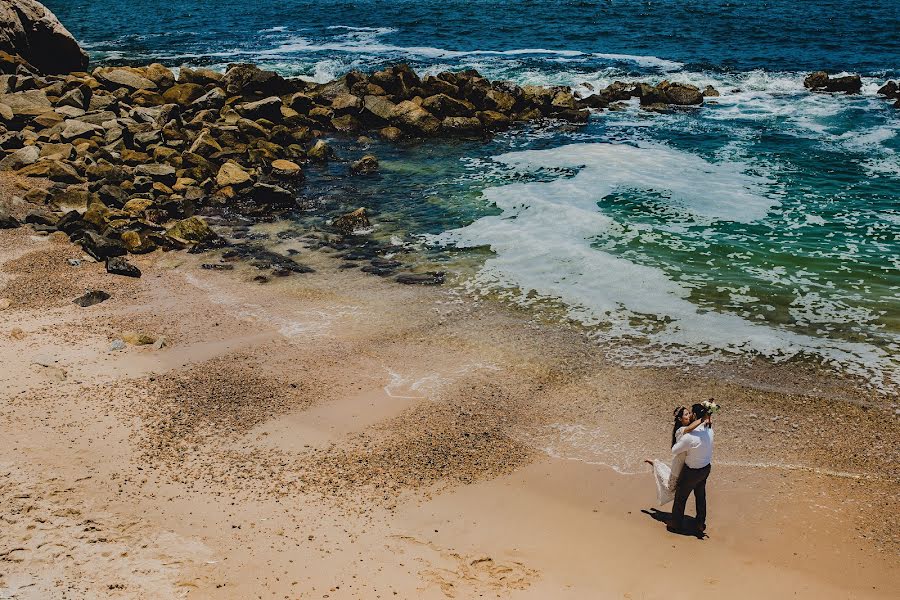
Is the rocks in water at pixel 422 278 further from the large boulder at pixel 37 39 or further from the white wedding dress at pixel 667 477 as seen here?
the large boulder at pixel 37 39

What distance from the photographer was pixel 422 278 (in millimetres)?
17172

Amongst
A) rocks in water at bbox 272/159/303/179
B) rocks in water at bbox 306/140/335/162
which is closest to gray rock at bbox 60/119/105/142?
rocks in water at bbox 272/159/303/179

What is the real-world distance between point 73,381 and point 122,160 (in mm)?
13148

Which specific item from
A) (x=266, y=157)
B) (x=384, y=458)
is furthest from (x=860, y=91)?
(x=384, y=458)

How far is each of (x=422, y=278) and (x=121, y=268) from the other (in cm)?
668

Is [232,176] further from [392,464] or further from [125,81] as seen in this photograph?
[392,464]

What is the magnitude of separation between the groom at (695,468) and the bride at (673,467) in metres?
0.06

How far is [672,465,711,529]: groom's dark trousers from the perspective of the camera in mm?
9141

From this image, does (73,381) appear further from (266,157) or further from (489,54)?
(489,54)

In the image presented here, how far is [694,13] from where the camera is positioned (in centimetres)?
5331

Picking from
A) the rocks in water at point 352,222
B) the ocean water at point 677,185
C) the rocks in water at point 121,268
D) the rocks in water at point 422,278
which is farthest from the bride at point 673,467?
the rocks in water at point 352,222

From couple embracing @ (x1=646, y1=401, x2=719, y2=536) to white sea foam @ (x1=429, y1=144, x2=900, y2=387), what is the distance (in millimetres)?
4570

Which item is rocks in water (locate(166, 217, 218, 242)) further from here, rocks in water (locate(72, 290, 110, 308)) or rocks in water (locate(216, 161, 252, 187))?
rocks in water (locate(72, 290, 110, 308))

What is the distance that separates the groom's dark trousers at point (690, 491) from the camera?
9141 mm
